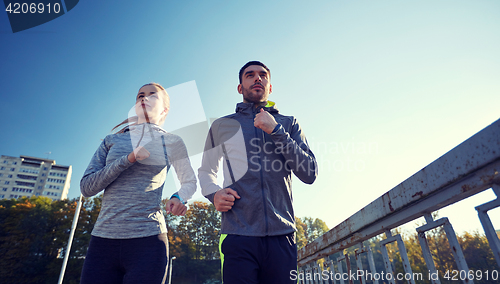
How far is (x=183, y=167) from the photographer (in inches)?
97.5

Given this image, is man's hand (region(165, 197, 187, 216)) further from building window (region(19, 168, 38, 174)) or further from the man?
building window (region(19, 168, 38, 174))

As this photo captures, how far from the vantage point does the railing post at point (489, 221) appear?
918 mm

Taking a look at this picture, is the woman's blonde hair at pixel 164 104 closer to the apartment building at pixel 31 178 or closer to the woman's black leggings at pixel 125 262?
the woman's black leggings at pixel 125 262

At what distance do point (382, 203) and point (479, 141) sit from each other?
0.72m

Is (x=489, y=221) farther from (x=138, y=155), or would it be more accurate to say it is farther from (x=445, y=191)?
(x=138, y=155)

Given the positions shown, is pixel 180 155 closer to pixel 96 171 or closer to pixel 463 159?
pixel 96 171

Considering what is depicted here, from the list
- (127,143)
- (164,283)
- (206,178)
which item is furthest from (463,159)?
(127,143)

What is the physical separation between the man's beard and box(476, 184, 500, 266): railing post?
182 cm

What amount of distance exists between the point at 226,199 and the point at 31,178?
11248 cm

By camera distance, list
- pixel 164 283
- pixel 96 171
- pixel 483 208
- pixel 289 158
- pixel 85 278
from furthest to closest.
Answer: pixel 96 171, pixel 289 158, pixel 164 283, pixel 85 278, pixel 483 208

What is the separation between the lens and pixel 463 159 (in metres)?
0.95

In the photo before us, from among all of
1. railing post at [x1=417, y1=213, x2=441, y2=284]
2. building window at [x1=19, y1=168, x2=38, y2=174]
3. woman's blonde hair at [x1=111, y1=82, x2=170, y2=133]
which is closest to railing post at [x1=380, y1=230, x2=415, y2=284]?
railing post at [x1=417, y1=213, x2=441, y2=284]

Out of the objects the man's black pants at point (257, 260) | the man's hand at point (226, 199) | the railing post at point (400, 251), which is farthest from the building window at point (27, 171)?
the railing post at point (400, 251)

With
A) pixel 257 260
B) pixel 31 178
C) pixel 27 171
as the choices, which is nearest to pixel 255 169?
pixel 257 260
